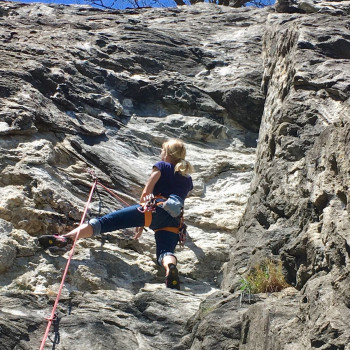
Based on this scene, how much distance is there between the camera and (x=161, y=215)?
6336mm

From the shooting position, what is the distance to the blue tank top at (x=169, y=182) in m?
6.60

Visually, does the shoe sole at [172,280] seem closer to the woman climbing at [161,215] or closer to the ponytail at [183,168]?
the woman climbing at [161,215]

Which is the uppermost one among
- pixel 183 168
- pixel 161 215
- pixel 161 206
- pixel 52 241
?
pixel 183 168

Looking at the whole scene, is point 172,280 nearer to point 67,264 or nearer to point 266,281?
point 67,264

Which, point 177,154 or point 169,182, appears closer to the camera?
point 169,182

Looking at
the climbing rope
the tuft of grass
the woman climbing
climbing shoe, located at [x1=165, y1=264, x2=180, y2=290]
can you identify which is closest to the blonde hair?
the woman climbing

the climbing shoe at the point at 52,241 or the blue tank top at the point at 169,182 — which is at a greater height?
the blue tank top at the point at 169,182

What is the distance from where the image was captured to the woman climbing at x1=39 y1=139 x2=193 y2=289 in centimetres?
611

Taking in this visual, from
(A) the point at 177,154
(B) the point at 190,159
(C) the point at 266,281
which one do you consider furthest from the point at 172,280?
(B) the point at 190,159

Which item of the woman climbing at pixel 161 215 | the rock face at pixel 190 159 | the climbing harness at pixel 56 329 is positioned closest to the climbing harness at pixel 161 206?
the woman climbing at pixel 161 215

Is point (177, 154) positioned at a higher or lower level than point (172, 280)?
higher

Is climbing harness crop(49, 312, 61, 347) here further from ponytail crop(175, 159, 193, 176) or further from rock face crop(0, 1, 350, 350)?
ponytail crop(175, 159, 193, 176)

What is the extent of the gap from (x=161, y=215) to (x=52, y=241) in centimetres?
113

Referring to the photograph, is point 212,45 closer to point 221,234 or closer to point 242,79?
point 242,79
